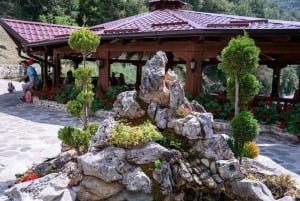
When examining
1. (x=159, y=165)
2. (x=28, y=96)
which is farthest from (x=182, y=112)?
(x=28, y=96)

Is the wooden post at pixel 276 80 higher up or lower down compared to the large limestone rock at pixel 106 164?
higher up

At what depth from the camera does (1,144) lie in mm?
7164

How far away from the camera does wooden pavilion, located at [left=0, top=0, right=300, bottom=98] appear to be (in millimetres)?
8672

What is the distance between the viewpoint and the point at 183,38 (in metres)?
10.0

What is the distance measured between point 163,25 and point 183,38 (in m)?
0.86

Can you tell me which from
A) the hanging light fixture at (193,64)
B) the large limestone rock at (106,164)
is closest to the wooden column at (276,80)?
the hanging light fixture at (193,64)

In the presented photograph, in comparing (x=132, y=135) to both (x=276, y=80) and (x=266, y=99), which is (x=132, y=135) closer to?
(x=266, y=99)

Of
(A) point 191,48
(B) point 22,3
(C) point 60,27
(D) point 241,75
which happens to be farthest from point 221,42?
(B) point 22,3

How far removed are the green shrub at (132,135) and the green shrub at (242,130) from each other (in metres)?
1.48

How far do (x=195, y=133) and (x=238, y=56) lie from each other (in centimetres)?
161

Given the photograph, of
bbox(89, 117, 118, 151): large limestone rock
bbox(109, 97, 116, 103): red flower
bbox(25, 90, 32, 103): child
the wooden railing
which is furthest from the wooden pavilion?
bbox(89, 117, 118, 151): large limestone rock

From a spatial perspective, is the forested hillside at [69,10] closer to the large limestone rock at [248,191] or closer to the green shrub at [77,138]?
the green shrub at [77,138]

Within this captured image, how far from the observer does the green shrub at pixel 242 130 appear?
17.2 ft

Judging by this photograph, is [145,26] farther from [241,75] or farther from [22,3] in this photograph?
[22,3]
